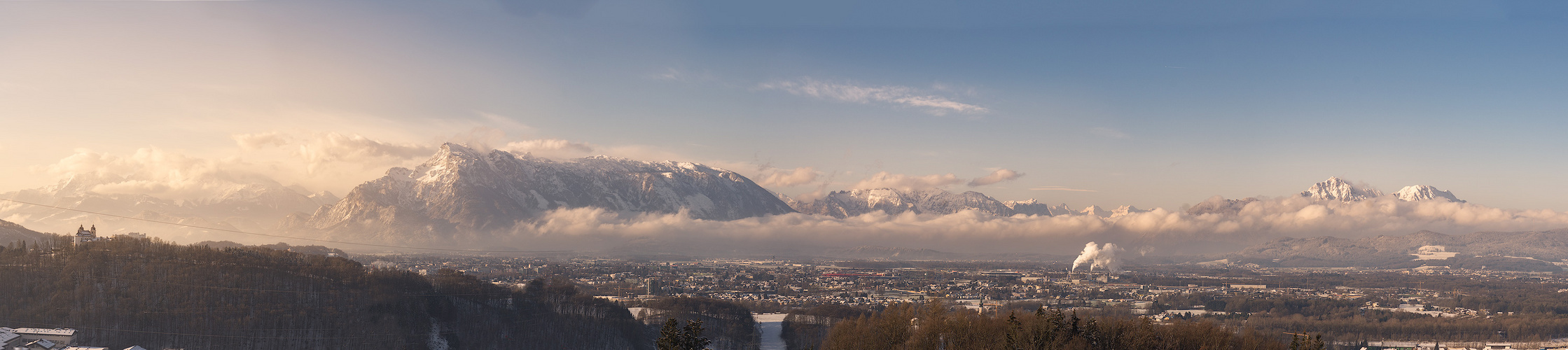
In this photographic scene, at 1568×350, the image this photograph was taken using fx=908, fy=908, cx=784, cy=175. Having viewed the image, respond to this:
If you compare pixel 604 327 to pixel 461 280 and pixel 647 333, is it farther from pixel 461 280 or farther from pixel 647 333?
pixel 461 280

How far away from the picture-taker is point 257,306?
85000mm

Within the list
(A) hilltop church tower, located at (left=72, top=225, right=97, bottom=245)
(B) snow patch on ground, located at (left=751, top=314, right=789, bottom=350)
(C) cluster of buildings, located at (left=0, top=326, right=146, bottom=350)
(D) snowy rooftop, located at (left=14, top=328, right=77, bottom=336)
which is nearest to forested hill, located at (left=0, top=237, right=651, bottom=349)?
(A) hilltop church tower, located at (left=72, top=225, right=97, bottom=245)

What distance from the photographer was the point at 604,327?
4117 inches

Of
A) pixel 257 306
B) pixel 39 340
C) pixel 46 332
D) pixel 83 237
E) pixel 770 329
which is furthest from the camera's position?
pixel 770 329

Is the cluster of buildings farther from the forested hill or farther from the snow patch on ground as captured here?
the snow patch on ground

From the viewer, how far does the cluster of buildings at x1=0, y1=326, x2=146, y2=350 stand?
66.2 meters

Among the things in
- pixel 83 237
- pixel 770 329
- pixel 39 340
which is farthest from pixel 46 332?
pixel 770 329

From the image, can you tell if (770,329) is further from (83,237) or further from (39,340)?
(83,237)

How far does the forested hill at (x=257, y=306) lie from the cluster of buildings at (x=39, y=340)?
9.81 ft

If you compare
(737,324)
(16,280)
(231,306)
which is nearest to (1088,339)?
(737,324)

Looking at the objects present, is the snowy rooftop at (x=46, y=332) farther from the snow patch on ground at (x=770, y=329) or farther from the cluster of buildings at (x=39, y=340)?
the snow patch on ground at (x=770, y=329)

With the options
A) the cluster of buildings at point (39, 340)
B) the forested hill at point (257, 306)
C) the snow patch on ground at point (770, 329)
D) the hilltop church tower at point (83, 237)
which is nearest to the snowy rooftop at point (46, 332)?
the cluster of buildings at point (39, 340)

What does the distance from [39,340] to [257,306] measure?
1751cm

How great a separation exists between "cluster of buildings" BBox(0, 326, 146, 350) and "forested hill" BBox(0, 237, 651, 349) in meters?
2.99
